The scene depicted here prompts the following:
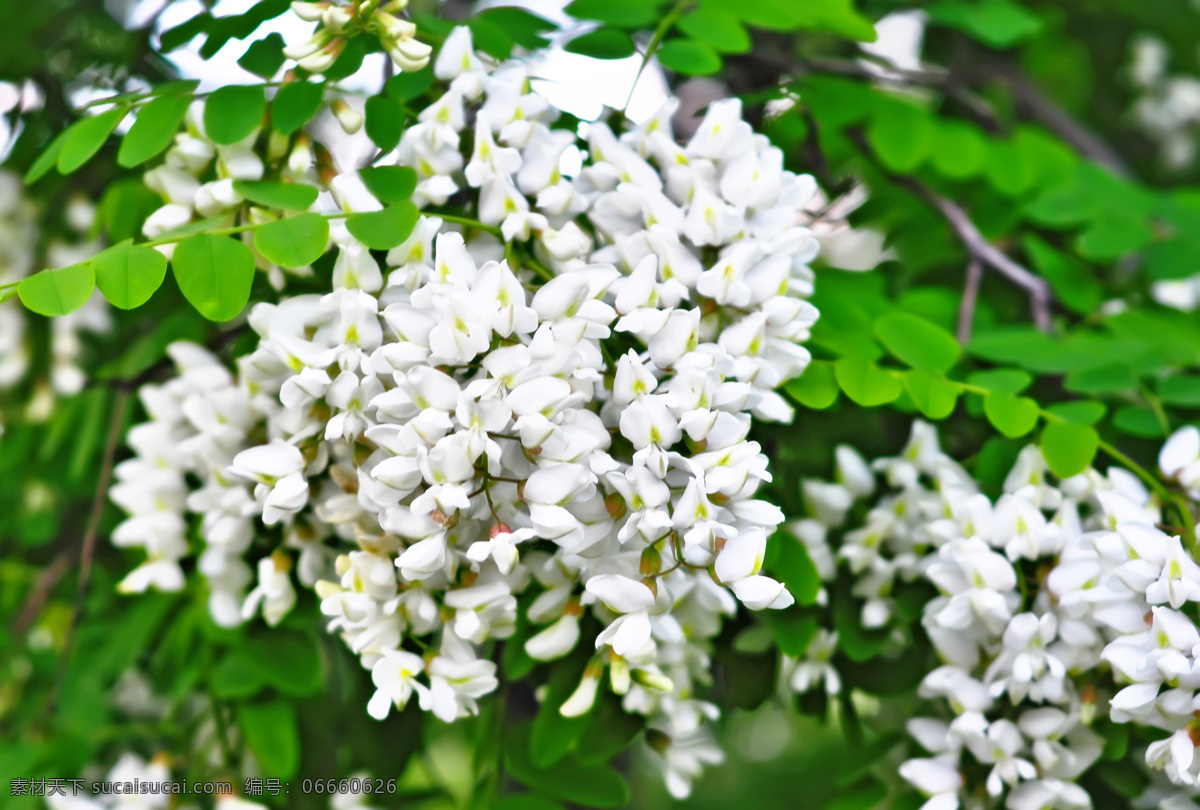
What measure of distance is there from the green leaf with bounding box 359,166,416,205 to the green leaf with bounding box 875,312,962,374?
0.47 metres

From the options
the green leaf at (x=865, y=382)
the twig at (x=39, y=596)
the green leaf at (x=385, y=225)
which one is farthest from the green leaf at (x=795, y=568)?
the twig at (x=39, y=596)

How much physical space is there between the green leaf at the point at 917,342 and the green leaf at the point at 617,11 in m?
0.40

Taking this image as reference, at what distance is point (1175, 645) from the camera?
0.73 meters

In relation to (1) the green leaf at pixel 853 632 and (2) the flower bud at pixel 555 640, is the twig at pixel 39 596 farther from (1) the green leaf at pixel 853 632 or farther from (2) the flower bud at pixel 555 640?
(1) the green leaf at pixel 853 632

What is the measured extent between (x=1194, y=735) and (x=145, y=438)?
0.98 meters

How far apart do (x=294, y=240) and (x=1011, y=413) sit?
2.13 ft

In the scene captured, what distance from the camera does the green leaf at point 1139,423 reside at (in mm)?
945

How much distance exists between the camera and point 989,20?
49.8 inches

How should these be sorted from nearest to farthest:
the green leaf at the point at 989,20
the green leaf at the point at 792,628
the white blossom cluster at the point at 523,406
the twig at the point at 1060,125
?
the white blossom cluster at the point at 523,406 < the green leaf at the point at 792,628 < the green leaf at the point at 989,20 < the twig at the point at 1060,125

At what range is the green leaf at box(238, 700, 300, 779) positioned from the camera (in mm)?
940

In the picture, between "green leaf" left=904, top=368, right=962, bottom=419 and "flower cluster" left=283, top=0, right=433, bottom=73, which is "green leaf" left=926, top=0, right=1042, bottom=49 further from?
"flower cluster" left=283, top=0, right=433, bottom=73


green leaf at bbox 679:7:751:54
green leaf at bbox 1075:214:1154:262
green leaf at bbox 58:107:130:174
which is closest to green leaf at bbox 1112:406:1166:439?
green leaf at bbox 1075:214:1154:262

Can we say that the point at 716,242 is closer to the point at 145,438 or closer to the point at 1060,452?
the point at 1060,452

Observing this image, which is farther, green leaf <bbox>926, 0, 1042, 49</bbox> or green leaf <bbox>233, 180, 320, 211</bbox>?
green leaf <bbox>926, 0, 1042, 49</bbox>
